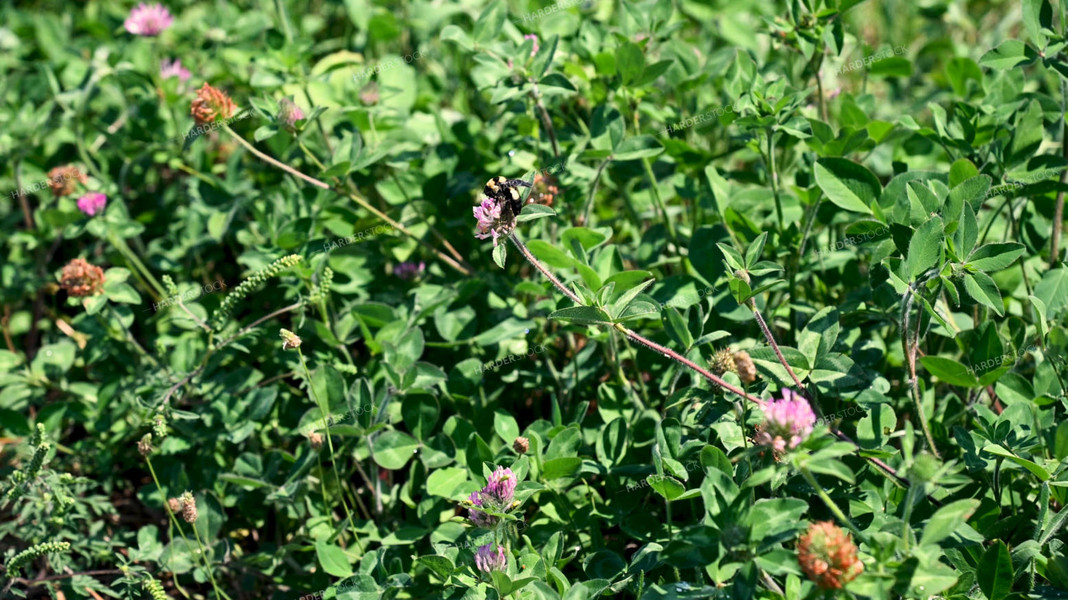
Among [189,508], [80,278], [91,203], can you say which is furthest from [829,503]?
[91,203]

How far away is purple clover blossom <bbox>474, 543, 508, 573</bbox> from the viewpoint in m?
1.98

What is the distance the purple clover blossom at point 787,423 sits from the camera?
5.68 ft

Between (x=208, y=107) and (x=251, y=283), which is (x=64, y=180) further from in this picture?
(x=251, y=283)

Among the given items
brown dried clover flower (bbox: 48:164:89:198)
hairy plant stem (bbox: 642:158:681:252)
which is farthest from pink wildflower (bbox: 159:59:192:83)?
hairy plant stem (bbox: 642:158:681:252)

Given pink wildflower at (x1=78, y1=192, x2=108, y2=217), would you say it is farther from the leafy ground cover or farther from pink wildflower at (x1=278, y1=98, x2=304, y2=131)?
pink wildflower at (x1=278, y1=98, x2=304, y2=131)

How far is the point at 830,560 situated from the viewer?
65.4 inches

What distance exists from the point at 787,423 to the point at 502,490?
627 mm

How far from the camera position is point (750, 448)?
1.92 m

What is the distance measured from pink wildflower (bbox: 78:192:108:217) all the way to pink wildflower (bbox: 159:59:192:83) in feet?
2.41

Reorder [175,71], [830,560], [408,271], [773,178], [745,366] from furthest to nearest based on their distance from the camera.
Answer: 1. [175,71]
2. [408,271]
3. [773,178]
4. [745,366]
5. [830,560]

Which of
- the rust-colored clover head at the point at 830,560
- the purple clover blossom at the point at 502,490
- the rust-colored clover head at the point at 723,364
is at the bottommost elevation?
the purple clover blossom at the point at 502,490

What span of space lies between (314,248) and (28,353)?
136 cm

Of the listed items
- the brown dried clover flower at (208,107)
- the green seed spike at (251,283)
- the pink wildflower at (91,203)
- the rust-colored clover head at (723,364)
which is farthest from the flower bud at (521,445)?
the pink wildflower at (91,203)

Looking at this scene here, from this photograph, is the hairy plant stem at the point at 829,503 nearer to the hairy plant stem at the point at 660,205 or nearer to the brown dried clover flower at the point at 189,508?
the hairy plant stem at the point at 660,205
